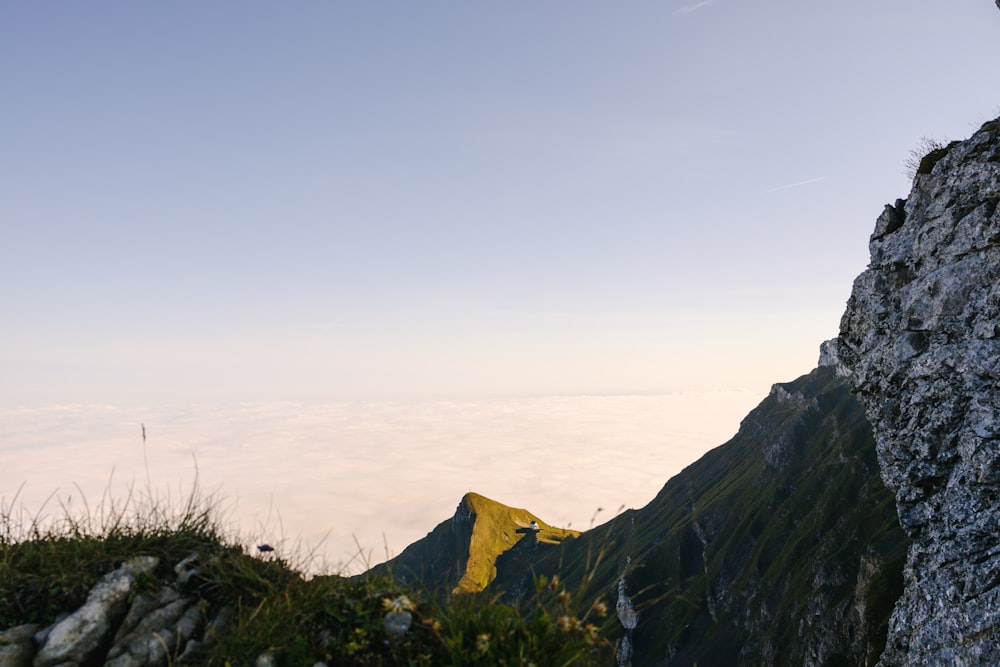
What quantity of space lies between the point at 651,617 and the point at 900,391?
149 m

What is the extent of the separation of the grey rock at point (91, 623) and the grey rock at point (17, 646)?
225 millimetres

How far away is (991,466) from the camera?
21266 mm

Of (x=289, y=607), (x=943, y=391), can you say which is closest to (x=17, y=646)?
(x=289, y=607)

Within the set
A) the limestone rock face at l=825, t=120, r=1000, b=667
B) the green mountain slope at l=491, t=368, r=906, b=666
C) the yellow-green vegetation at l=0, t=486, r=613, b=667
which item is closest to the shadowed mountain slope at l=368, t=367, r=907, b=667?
the green mountain slope at l=491, t=368, r=906, b=666

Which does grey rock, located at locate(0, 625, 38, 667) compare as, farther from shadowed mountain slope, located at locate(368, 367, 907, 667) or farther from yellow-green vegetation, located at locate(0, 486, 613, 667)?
shadowed mountain slope, located at locate(368, 367, 907, 667)

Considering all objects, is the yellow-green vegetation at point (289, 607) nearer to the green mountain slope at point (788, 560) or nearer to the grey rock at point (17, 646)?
the grey rock at point (17, 646)

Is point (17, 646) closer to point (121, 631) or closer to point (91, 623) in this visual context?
point (91, 623)

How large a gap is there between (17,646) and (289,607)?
3041 mm

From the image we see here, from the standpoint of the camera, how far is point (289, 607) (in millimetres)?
6395

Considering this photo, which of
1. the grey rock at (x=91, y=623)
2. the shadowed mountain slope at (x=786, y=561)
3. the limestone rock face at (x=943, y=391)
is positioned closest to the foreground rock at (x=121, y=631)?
the grey rock at (x=91, y=623)

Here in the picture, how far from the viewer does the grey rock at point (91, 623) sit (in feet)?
21.0

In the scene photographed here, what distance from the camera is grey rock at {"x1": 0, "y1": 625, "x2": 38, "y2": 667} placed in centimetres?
629

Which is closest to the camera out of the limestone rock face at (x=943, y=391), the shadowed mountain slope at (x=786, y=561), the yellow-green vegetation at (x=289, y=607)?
the yellow-green vegetation at (x=289, y=607)

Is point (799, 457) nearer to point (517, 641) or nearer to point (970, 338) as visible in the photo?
point (970, 338)
